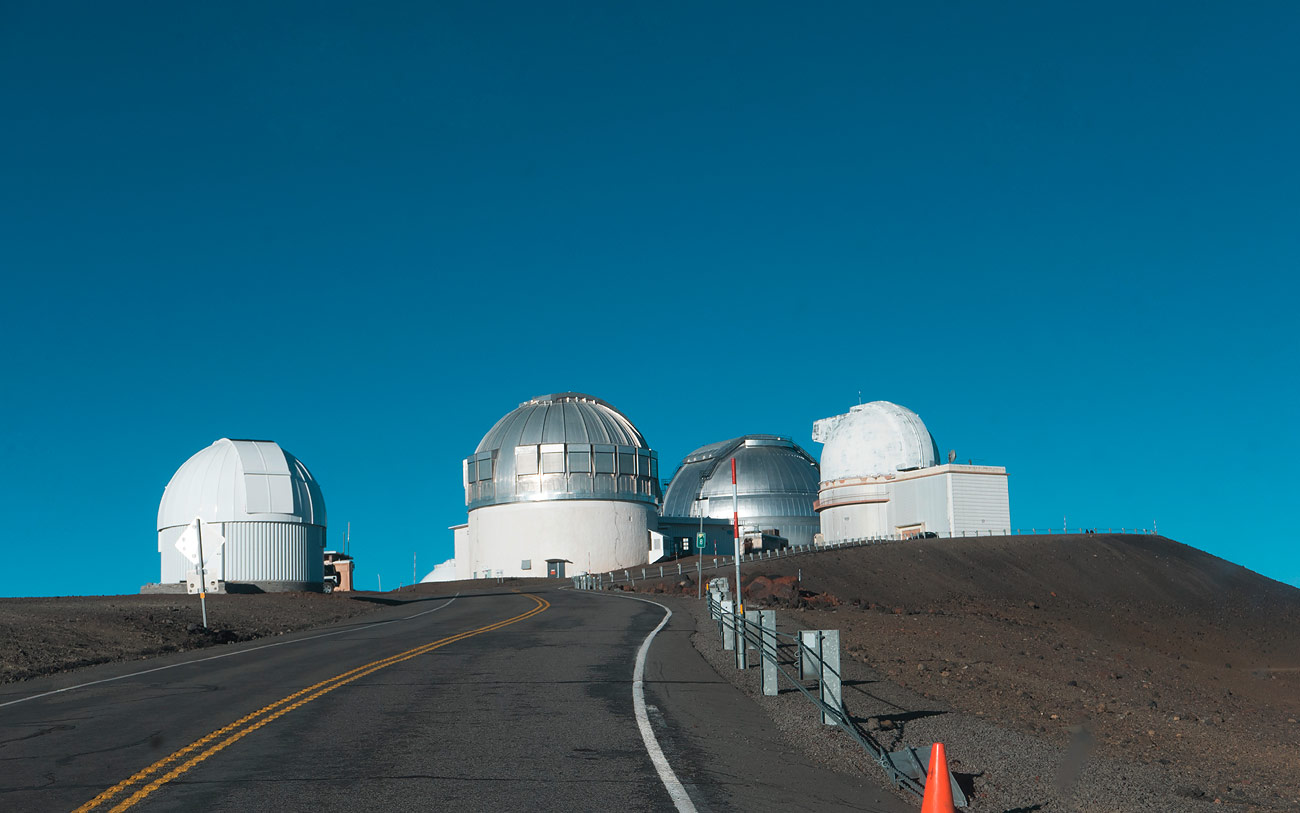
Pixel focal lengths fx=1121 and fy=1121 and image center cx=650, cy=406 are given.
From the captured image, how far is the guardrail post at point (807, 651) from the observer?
40.5 ft

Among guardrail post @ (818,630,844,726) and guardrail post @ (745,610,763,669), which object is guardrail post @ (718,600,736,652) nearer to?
guardrail post @ (745,610,763,669)

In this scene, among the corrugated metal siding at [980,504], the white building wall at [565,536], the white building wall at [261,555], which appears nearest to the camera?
the white building wall at [261,555]

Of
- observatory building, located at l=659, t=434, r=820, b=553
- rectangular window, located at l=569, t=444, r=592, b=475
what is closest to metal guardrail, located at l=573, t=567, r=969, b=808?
rectangular window, located at l=569, t=444, r=592, b=475

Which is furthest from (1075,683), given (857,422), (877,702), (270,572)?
(857,422)

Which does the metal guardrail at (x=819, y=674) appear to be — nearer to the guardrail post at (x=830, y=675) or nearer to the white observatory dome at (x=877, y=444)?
the guardrail post at (x=830, y=675)

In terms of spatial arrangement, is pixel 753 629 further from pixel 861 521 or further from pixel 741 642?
pixel 861 521

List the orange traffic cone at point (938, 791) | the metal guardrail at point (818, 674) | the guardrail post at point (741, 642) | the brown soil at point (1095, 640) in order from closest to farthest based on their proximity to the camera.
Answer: the orange traffic cone at point (938, 791) → the metal guardrail at point (818, 674) → the brown soil at point (1095, 640) → the guardrail post at point (741, 642)

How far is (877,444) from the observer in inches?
2995

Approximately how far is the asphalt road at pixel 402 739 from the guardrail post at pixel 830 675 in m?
0.75

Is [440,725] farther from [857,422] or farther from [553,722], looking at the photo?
[857,422]

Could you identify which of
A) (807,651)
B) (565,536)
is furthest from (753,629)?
(565,536)

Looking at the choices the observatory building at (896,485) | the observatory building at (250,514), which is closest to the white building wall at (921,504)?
the observatory building at (896,485)

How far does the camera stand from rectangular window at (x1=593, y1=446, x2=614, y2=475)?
251ft

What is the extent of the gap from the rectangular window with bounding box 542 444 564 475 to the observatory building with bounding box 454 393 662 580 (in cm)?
7
